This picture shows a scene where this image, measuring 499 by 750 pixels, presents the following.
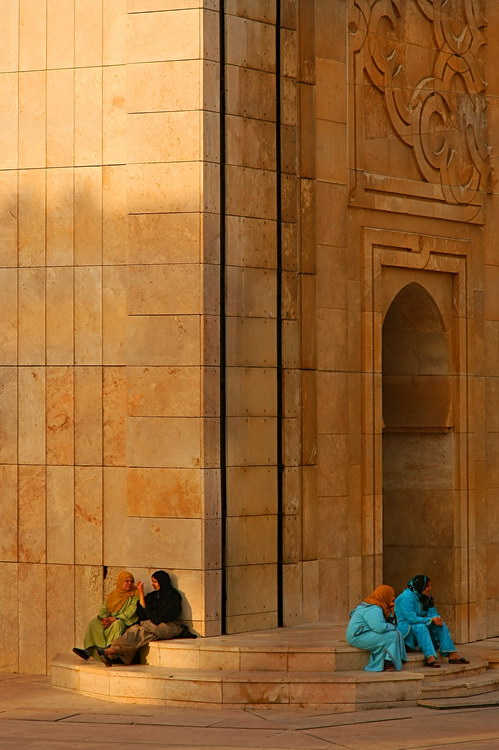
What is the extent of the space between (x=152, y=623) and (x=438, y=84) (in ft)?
25.5

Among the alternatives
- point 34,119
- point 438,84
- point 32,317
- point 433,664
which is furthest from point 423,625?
point 438,84

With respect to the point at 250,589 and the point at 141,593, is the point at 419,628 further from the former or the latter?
the point at 141,593

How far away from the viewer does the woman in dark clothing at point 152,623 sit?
1609 cm

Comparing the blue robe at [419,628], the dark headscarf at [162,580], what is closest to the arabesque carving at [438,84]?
the blue robe at [419,628]

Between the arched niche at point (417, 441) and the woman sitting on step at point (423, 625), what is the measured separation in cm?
280

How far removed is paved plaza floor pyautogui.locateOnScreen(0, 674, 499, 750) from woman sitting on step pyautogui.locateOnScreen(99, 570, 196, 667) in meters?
0.56

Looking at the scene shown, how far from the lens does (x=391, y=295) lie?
1912 cm

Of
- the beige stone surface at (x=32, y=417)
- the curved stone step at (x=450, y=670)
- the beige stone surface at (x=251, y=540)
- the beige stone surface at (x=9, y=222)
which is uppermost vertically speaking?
the beige stone surface at (x=9, y=222)

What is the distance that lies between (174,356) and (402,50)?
17.2ft

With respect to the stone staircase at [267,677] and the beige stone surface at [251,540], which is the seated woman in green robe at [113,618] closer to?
the stone staircase at [267,677]

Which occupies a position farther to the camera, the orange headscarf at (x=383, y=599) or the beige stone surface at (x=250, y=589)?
the beige stone surface at (x=250, y=589)

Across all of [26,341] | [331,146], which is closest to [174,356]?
[26,341]

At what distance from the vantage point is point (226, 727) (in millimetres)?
14438

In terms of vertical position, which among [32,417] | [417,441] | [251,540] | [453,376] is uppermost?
[453,376]
